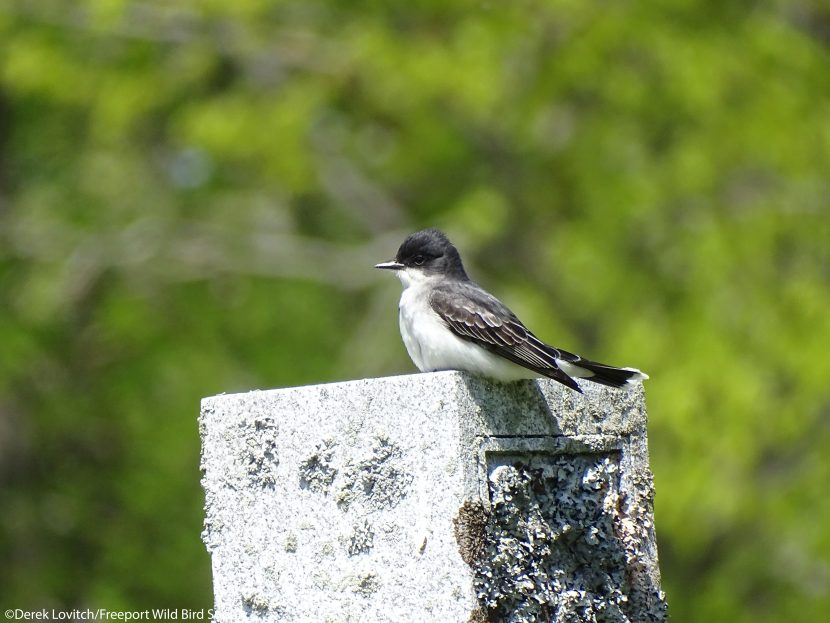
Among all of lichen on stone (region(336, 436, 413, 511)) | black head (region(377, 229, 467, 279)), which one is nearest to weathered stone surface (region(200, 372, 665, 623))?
lichen on stone (region(336, 436, 413, 511))

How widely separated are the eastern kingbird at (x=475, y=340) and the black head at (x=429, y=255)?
47mm

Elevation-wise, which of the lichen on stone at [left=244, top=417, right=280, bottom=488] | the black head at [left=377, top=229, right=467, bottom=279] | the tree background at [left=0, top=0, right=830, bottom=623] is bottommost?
the lichen on stone at [left=244, top=417, right=280, bottom=488]

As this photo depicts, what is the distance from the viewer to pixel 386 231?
11.6 meters

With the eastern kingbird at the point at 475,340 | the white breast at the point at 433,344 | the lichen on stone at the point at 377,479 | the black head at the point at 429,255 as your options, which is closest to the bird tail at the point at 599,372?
the eastern kingbird at the point at 475,340

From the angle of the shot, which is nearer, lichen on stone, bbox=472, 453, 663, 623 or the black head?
lichen on stone, bbox=472, 453, 663, 623

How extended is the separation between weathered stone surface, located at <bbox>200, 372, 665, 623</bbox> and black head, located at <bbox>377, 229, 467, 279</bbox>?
1.64m

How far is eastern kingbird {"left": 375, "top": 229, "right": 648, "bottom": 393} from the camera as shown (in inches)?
130

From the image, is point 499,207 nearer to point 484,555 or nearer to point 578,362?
point 578,362

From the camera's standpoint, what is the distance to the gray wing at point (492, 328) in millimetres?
3299

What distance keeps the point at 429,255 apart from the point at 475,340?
1084 mm

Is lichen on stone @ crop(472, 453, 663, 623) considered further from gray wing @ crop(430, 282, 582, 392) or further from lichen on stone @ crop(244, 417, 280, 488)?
lichen on stone @ crop(244, 417, 280, 488)

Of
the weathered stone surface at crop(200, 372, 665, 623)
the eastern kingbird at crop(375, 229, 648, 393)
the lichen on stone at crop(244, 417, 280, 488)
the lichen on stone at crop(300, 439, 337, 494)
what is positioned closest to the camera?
the weathered stone surface at crop(200, 372, 665, 623)

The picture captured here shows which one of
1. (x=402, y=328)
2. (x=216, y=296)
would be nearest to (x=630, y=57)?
(x=216, y=296)

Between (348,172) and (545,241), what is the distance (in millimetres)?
2074
